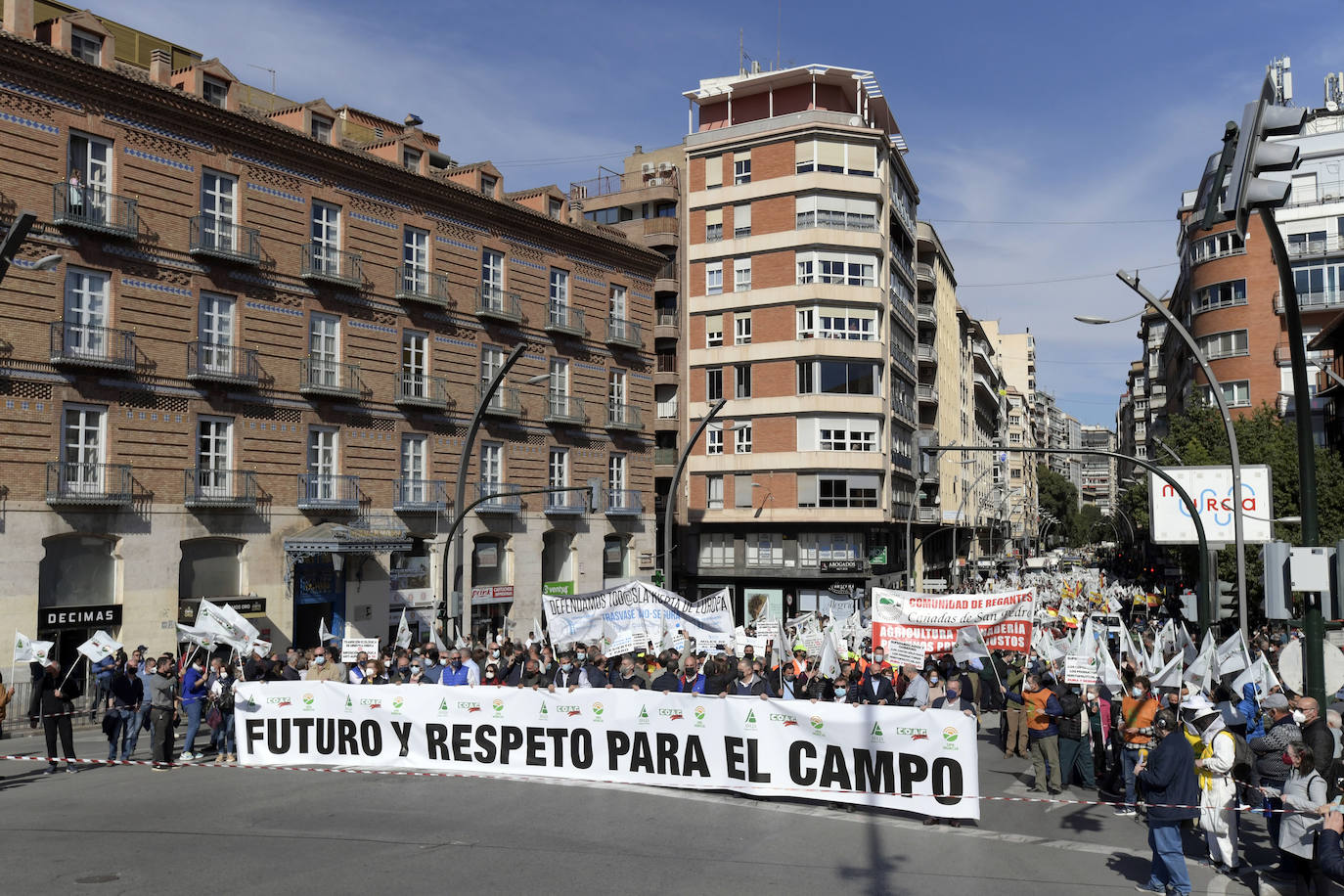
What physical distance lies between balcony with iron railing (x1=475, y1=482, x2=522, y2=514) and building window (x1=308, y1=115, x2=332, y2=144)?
39.9ft

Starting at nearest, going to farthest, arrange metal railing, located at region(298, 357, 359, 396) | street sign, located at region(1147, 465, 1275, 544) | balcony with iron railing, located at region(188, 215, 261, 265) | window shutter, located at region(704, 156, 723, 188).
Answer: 1. street sign, located at region(1147, 465, 1275, 544)
2. balcony with iron railing, located at region(188, 215, 261, 265)
3. metal railing, located at region(298, 357, 359, 396)
4. window shutter, located at region(704, 156, 723, 188)

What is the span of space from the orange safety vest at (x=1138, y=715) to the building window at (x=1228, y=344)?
161 ft

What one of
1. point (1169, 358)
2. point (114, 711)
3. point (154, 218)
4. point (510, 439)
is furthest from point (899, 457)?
point (114, 711)

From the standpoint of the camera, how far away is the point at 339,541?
32.7m

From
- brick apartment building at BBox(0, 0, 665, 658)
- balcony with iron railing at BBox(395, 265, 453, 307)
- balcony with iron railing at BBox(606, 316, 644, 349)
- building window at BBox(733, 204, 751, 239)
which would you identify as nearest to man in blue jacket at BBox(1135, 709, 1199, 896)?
brick apartment building at BBox(0, 0, 665, 658)

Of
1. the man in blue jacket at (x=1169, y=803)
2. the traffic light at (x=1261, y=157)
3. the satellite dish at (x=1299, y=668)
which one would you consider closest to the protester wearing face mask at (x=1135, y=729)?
the man in blue jacket at (x=1169, y=803)

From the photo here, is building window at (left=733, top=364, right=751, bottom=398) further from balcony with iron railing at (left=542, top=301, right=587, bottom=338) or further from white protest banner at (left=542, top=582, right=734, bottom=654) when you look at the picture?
white protest banner at (left=542, top=582, right=734, bottom=654)

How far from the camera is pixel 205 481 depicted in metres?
31.2

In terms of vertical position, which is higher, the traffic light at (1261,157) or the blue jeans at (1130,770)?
the traffic light at (1261,157)

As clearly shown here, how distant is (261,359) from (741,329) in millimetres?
28412

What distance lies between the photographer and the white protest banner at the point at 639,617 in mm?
24969

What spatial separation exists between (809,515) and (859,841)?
1668 inches

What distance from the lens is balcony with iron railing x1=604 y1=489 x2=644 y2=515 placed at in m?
45.8

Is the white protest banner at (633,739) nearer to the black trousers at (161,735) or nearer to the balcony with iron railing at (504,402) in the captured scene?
the black trousers at (161,735)
